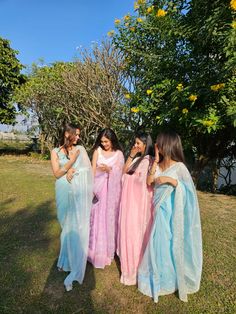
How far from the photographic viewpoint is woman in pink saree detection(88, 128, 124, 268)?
11.8 ft

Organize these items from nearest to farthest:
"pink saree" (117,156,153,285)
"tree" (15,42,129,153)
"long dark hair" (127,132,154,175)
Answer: "pink saree" (117,156,153,285)
"long dark hair" (127,132,154,175)
"tree" (15,42,129,153)

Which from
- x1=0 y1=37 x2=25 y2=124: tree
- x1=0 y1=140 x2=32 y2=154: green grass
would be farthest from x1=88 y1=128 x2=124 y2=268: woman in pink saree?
x1=0 y1=140 x2=32 y2=154: green grass

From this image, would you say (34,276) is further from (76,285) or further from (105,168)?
(105,168)

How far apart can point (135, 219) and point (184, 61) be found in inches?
173

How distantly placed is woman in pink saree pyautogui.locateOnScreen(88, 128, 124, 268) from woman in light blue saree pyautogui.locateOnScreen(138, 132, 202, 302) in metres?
0.72

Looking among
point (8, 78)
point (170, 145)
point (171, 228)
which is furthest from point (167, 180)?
point (8, 78)

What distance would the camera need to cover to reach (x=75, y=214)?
3350 millimetres

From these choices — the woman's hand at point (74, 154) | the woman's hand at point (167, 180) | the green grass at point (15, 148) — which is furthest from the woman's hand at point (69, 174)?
the green grass at point (15, 148)

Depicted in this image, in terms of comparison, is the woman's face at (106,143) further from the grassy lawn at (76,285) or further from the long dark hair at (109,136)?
the grassy lawn at (76,285)

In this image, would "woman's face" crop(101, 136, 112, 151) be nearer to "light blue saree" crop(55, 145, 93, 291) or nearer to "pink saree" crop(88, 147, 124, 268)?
"pink saree" crop(88, 147, 124, 268)

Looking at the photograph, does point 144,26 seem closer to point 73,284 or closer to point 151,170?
point 151,170

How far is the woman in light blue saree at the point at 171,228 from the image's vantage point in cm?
289

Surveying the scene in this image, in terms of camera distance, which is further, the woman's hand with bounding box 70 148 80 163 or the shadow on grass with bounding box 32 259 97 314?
the woman's hand with bounding box 70 148 80 163

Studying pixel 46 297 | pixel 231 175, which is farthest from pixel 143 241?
pixel 231 175
